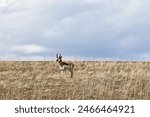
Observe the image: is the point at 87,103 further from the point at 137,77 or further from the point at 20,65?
the point at 20,65

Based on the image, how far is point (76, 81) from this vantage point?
29.7 m

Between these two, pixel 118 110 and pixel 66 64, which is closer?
pixel 118 110

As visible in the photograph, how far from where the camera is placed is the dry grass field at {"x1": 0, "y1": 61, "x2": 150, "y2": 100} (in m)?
24.7

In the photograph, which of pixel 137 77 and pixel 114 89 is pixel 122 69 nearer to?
pixel 137 77

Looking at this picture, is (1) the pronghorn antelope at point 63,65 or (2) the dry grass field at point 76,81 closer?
(2) the dry grass field at point 76,81

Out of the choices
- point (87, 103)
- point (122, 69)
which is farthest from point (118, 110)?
point (122, 69)

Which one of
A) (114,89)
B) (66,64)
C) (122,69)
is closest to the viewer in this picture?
(114,89)

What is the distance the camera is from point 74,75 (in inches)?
1302

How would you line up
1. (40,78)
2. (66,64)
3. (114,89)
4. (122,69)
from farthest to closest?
(122,69) < (66,64) < (40,78) < (114,89)

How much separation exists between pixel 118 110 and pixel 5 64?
23.6 meters

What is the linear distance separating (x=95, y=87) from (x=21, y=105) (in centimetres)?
784

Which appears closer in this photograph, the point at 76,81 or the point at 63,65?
the point at 76,81

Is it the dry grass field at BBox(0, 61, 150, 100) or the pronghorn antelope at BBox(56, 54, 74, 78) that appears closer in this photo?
the dry grass field at BBox(0, 61, 150, 100)

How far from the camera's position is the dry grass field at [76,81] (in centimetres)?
2466
